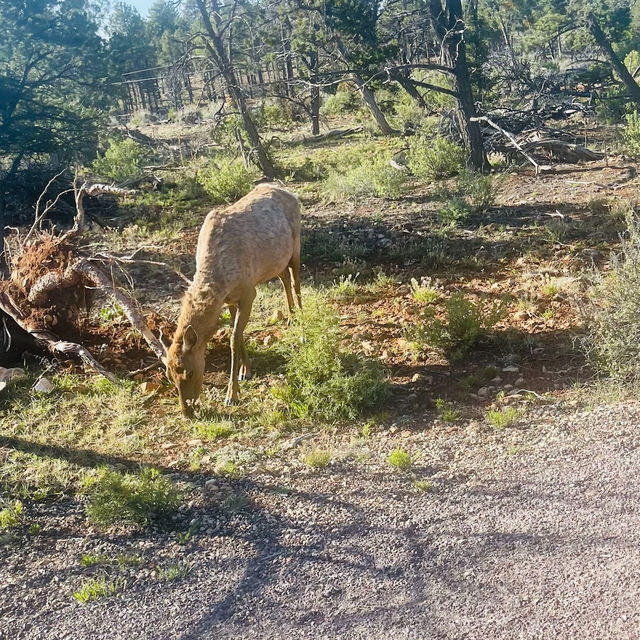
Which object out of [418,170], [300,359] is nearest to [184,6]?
[418,170]

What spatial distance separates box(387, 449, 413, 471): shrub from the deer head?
214 cm

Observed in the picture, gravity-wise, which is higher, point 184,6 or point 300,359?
point 184,6

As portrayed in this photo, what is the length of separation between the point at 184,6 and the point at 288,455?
48.5 ft

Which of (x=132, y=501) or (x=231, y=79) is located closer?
(x=132, y=501)

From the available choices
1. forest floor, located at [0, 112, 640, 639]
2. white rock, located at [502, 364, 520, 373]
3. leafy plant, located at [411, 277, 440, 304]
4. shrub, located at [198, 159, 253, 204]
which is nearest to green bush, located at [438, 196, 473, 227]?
forest floor, located at [0, 112, 640, 639]

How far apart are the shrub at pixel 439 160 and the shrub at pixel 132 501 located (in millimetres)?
11897

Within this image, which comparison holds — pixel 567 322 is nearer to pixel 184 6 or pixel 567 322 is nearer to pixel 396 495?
→ pixel 396 495

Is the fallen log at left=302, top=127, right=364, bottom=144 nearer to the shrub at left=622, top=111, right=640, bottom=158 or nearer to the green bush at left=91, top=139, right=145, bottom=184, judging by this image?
the green bush at left=91, top=139, right=145, bottom=184

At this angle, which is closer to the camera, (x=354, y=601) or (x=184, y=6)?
(x=354, y=601)

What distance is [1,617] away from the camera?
3846mm

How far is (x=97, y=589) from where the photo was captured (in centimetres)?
389

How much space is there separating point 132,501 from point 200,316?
6.54ft

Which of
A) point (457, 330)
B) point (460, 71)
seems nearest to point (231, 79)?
point (460, 71)

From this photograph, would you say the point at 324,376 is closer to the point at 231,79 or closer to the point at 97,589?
the point at 97,589
